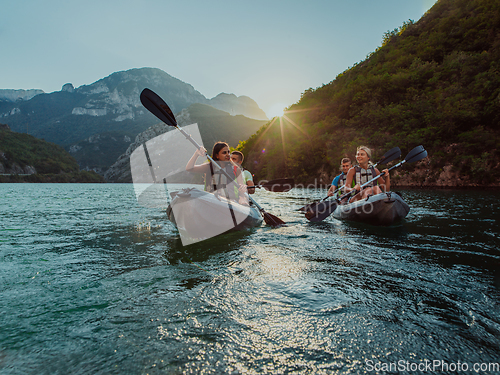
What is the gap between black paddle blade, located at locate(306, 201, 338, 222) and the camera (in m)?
7.78

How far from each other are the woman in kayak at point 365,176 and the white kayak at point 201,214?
4.01m

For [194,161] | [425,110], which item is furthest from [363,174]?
[425,110]

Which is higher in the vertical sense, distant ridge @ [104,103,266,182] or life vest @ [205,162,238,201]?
distant ridge @ [104,103,266,182]

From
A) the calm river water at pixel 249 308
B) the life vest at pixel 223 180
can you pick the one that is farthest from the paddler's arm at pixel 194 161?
the calm river water at pixel 249 308

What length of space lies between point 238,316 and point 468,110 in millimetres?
33419

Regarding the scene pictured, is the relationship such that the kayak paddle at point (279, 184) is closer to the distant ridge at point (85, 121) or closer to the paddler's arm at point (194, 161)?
the paddler's arm at point (194, 161)

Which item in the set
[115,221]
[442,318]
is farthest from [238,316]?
[115,221]

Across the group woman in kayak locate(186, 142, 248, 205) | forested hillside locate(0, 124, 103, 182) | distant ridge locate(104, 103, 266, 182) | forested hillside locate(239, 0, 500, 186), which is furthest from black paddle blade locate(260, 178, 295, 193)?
distant ridge locate(104, 103, 266, 182)

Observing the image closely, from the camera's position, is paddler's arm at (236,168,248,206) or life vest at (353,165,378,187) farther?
life vest at (353,165,378,187)

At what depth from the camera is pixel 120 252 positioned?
15.2ft

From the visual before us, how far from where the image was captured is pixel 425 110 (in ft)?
98.6

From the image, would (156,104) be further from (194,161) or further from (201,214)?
(201,214)

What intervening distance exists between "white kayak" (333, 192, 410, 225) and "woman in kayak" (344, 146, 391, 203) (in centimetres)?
67

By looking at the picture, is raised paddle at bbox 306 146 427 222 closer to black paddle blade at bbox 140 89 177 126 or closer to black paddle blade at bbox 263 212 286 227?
black paddle blade at bbox 263 212 286 227
